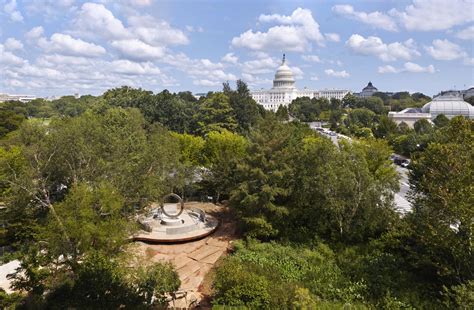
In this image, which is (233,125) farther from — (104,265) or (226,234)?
(104,265)

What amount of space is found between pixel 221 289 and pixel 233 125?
3029 centimetres

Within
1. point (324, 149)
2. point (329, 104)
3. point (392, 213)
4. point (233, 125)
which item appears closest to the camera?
point (392, 213)

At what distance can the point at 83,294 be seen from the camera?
970 cm

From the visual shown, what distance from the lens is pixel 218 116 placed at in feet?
134

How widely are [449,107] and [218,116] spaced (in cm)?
5468

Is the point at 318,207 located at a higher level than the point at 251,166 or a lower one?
lower

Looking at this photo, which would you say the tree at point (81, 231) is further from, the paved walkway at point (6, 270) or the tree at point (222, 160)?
the tree at point (222, 160)

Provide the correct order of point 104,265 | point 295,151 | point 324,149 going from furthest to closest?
point 295,151 < point 324,149 < point 104,265

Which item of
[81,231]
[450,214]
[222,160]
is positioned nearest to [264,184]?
[222,160]

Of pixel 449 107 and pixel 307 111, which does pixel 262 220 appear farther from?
pixel 307 111

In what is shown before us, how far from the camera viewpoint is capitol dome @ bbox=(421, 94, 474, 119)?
64850 mm

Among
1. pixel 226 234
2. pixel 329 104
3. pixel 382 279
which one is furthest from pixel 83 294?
pixel 329 104

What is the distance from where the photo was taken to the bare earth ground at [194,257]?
38.8ft

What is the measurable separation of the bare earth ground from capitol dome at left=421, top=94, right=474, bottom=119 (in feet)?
219
